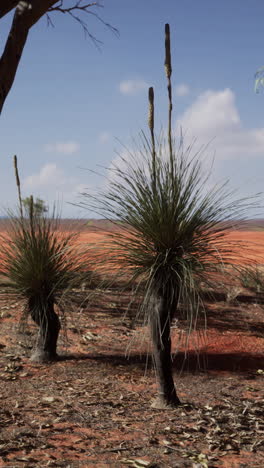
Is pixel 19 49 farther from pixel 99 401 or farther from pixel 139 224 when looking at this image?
pixel 99 401

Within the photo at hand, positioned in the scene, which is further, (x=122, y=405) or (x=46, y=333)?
(x=46, y=333)

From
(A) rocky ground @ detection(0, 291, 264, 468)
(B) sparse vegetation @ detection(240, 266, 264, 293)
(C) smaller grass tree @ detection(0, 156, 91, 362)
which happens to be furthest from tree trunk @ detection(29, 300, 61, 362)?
(B) sparse vegetation @ detection(240, 266, 264, 293)

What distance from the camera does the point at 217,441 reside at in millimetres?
4133

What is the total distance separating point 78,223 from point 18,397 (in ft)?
7.67

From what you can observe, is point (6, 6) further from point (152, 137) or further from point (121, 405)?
point (121, 405)

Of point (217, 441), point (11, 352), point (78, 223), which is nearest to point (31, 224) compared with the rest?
point (78, 223)

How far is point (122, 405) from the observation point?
4.92 meters

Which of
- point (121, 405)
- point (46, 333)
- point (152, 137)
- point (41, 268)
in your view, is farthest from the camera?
point (46, 333)

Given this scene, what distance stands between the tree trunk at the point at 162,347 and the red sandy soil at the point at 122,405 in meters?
0.14

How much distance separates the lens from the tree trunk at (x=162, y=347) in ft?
15.4

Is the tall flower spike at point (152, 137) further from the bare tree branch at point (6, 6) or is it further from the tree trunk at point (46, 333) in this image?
the tree trunk at point (46, 333)

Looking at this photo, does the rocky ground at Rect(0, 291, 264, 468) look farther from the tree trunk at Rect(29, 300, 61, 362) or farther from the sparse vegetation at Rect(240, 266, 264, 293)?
→ the sparse vegetation at Rect(240, 266, 264, 293)

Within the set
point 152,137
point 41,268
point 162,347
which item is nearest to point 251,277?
point 162,347

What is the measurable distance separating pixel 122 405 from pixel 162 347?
2.38ft
